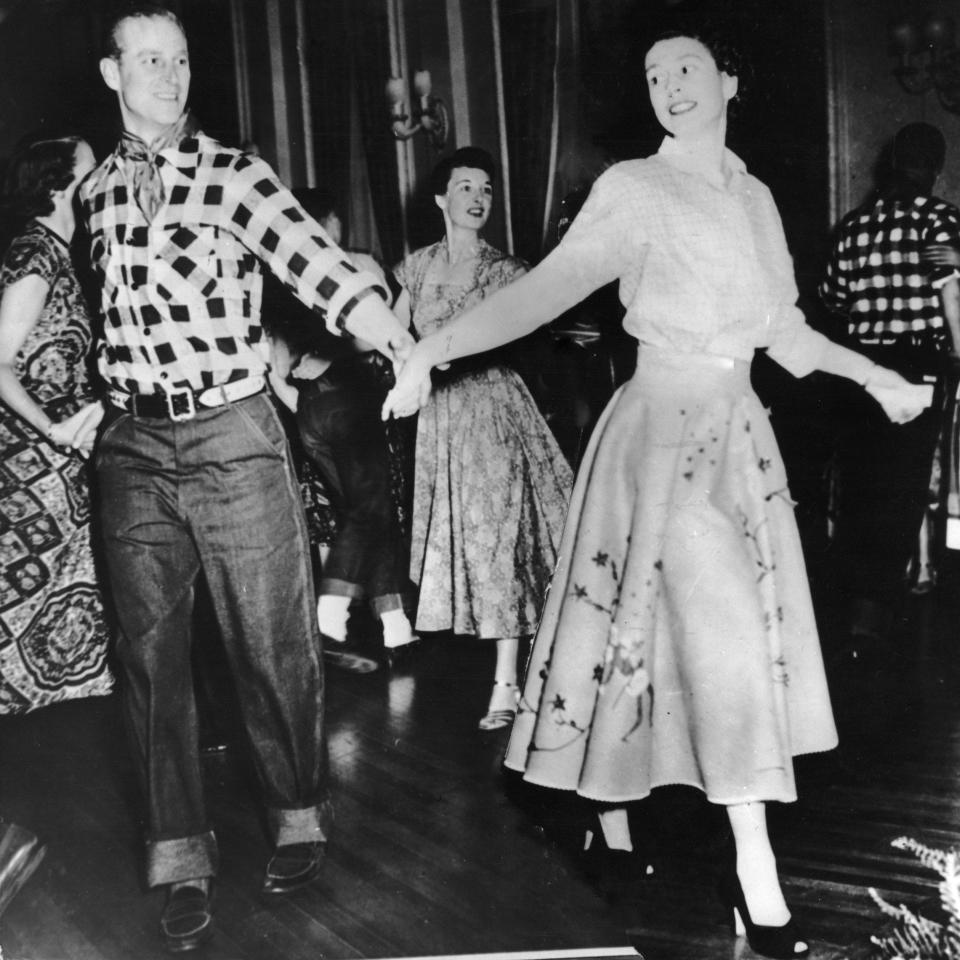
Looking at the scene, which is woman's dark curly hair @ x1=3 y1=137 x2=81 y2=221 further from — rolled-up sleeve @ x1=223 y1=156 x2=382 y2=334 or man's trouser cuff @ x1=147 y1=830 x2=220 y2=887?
man's trouser cuff @ x1=147 y1=830 x2=220 y2=887

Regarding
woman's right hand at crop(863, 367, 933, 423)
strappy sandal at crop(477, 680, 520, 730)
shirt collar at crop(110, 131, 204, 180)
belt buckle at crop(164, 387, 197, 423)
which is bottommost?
strappy sandal at crop(477, 680, 520, 730)

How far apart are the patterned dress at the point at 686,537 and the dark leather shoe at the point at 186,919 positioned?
589mm

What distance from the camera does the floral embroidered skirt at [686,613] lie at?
4.46ft

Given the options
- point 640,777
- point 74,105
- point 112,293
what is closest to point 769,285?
point 640,777

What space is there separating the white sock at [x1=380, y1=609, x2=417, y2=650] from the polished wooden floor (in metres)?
0.25

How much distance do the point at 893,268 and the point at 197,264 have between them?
4.11ft

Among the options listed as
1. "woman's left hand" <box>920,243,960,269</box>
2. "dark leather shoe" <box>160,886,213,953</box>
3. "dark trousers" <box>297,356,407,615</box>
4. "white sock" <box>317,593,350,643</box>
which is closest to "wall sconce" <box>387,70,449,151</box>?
"dark trousers" <box>297,356,407,615</box>

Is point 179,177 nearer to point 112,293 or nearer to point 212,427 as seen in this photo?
point 112,293

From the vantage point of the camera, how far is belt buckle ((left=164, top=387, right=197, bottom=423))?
141 cm

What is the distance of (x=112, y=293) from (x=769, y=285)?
3.43 feet

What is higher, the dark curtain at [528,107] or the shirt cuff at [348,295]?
the dark curtain at [528,107]

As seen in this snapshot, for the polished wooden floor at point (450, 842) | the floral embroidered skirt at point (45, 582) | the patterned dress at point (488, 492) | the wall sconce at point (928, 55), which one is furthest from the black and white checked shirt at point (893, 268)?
the floral embroidered skirt at point (45, 582)

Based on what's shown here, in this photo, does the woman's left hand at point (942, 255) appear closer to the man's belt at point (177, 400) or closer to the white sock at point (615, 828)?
the white sock at point (615, 828)

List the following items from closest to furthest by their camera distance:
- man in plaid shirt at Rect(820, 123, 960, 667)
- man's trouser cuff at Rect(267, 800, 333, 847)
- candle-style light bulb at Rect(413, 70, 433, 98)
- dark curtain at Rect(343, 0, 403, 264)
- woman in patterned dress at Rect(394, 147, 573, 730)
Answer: man's trouser cuff at Rect(267, 800, 333, 847)
man in plaid shirt at Rect(820, 123, 960, 667)
dark curtain at Rect(343, 0, 403, 264)
candle-style light bulb at Rect(413, 70, 433, 98)
woman in patterned dress at Rect(394, 147, 573, 730)
